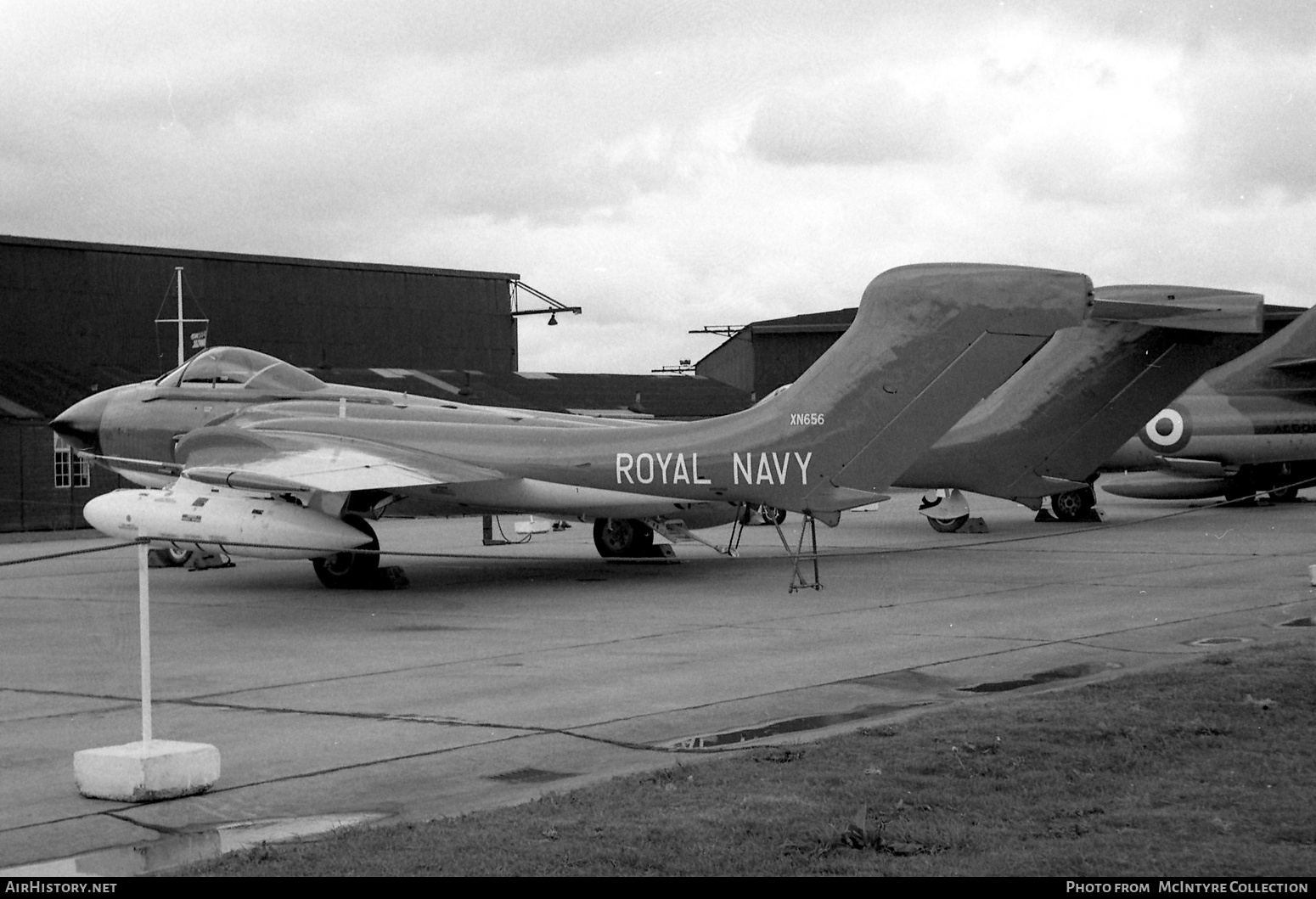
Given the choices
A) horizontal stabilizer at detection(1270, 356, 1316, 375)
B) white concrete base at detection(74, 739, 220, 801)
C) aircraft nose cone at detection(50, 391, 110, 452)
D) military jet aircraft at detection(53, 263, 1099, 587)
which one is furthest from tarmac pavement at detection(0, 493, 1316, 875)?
horizontal stabilizer at detection(1270, 356, 1316, 375)

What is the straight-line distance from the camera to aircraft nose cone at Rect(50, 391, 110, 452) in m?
21.0

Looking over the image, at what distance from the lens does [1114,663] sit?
11039 millimetres

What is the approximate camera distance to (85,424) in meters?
21.1

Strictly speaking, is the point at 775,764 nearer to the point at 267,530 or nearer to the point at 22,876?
the point at 22,876

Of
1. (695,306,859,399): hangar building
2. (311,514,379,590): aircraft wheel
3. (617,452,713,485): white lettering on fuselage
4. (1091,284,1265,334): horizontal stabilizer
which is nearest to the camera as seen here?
(617,452,713,485): white lettering on fuselage

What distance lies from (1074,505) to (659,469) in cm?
1310

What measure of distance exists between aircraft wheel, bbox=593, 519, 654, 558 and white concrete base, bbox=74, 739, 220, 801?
13.9 meters

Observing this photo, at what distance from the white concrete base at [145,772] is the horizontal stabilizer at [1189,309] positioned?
49.4ft

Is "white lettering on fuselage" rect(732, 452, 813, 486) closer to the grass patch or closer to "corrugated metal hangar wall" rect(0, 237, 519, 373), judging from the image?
the grass patch

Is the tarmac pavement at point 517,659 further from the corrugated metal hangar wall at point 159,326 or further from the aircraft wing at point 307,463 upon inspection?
the corrugated metal hangar wall at point 159,326

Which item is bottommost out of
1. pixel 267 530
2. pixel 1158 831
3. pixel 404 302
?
pixel 1158 831

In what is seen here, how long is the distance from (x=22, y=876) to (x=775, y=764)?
363 cm

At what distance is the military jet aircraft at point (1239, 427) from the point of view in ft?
95.5
